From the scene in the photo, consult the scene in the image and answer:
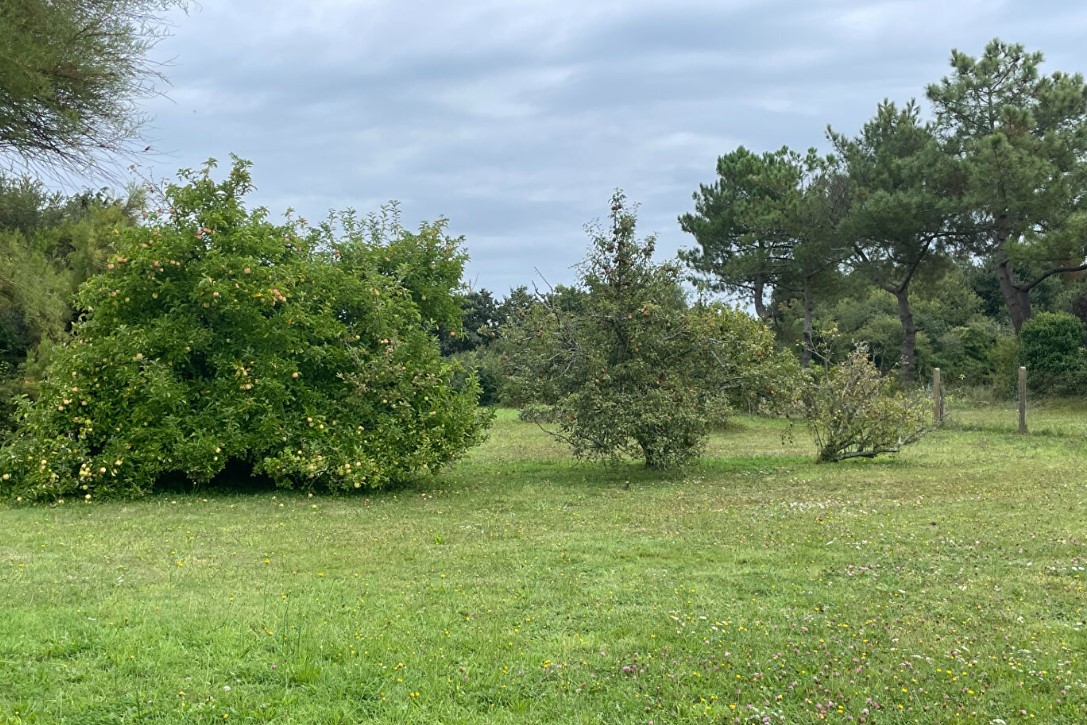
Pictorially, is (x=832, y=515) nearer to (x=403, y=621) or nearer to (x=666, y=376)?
(x=666, y=376)

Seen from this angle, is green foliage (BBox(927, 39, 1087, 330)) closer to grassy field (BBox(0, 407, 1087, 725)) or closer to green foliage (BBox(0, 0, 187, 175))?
grassy field (BBox(0, 407, 1087, 725))

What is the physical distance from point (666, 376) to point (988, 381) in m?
25.8

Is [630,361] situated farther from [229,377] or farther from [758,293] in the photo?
[758,293]

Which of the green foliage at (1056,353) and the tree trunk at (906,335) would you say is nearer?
the green foliage at (1056,353)

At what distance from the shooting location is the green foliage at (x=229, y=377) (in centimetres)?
1138

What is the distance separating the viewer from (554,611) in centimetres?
550

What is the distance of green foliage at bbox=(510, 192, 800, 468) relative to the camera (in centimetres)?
1256

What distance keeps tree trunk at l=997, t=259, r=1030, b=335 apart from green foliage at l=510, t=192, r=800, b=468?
21338 millimetres

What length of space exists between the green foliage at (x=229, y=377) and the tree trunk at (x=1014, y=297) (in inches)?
974

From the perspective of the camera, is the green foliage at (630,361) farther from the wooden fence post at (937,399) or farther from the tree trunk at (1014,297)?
the tree trunk at (1014,297)

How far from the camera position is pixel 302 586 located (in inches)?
242

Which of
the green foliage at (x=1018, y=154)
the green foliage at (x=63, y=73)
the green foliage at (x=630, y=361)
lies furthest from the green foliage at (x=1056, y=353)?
the green foliage at (x=63, y=73)

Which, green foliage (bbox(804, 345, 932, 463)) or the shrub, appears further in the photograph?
green foliage (bbox(804, 345, 932, 463))

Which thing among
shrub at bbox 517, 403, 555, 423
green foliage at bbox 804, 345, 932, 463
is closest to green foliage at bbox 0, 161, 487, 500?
shrub at bbox 517, 403, 555, 423
